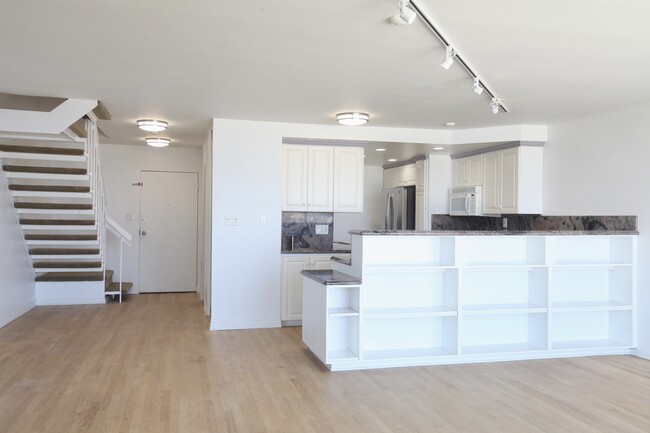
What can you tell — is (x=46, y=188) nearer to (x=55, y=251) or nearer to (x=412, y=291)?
(x=55, y=251)

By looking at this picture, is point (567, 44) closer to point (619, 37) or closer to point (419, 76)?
point (619, 37)

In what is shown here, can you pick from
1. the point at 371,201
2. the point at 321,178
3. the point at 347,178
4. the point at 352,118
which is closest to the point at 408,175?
the point at 371,201

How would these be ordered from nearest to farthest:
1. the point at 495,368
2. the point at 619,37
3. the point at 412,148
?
the point at 619,37 < the point at 495,368 < the point at 412,148

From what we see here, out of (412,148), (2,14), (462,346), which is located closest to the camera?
(2,14)

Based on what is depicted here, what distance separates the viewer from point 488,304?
195 inches

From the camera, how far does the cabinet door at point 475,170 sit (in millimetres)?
6777

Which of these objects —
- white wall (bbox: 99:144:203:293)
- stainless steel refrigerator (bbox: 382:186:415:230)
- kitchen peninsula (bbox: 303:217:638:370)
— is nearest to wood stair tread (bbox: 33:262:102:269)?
white wall (bbox: 99:144:203:293)

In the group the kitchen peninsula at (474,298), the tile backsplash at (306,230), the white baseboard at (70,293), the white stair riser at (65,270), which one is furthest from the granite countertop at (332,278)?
the white baseboard at (70,293)

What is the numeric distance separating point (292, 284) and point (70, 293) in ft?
11.1

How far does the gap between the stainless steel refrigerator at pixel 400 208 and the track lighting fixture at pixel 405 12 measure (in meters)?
5.07

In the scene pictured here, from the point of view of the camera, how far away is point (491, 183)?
21.8 feet

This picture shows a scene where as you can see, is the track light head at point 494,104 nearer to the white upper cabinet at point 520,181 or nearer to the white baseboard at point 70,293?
the white upper cabinet at point 520,181

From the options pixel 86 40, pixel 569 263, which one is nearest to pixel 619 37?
pixel 569 263

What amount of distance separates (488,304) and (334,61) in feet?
8.65
